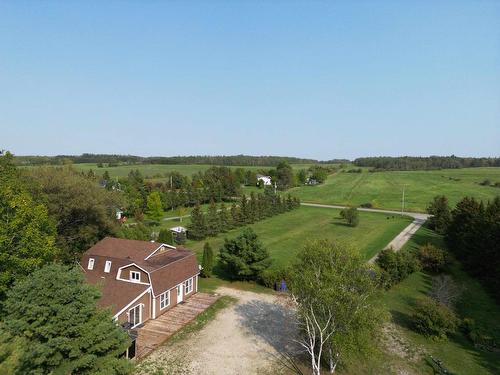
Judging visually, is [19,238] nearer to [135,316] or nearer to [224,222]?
[135,316]

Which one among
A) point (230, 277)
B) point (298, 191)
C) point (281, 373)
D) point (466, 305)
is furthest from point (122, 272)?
point (298, 191)

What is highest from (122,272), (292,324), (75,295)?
(75,295)

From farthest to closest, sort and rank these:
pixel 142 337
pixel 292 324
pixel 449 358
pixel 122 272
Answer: pixel 122 272 < pixel 292 324 < pixel 142 337 < pixel 449 358

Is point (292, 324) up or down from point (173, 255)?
down

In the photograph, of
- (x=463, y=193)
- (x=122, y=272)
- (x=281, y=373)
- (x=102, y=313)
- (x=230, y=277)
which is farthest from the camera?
(x=463, y=193)

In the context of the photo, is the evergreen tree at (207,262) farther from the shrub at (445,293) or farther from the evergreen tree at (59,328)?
the shrub at (445,293)

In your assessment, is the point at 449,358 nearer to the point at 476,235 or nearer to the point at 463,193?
the point at 476,235
